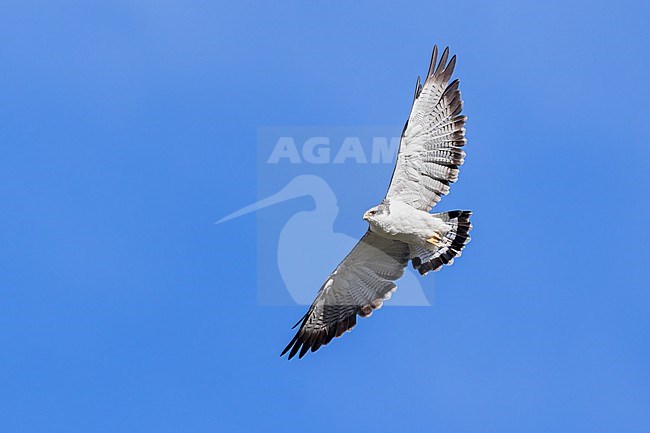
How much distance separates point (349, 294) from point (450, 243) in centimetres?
204

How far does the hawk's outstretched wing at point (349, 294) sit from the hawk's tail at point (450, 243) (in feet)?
1.41

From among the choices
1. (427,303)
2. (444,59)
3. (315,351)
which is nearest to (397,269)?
(427,303)

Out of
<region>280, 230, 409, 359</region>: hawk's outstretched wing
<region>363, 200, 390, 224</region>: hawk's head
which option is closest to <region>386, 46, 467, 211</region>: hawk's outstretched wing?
<region>363, 200, 390, 224</region>: hawk's head

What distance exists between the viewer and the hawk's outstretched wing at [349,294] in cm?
1872

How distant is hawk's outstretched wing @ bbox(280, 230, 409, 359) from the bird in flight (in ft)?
0.06

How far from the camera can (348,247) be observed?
797 inches

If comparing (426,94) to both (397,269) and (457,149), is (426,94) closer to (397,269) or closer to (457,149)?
(457,149)

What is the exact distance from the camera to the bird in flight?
1781cm

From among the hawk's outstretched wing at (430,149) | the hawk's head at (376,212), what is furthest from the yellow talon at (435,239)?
the hawk's head at (376,212)

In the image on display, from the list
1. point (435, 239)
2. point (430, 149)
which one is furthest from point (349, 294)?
point (430, 149)

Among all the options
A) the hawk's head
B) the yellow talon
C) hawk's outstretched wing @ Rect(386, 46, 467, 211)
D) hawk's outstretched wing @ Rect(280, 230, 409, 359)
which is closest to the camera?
the hawk's head

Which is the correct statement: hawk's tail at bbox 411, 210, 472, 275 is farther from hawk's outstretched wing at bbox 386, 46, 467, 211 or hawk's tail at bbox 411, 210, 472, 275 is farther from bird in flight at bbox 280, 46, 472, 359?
hawk's outstretched wing at bbox 386, 46, 467, 211

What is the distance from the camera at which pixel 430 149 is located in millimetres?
17859

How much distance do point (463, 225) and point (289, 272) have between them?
3369 millimetres
